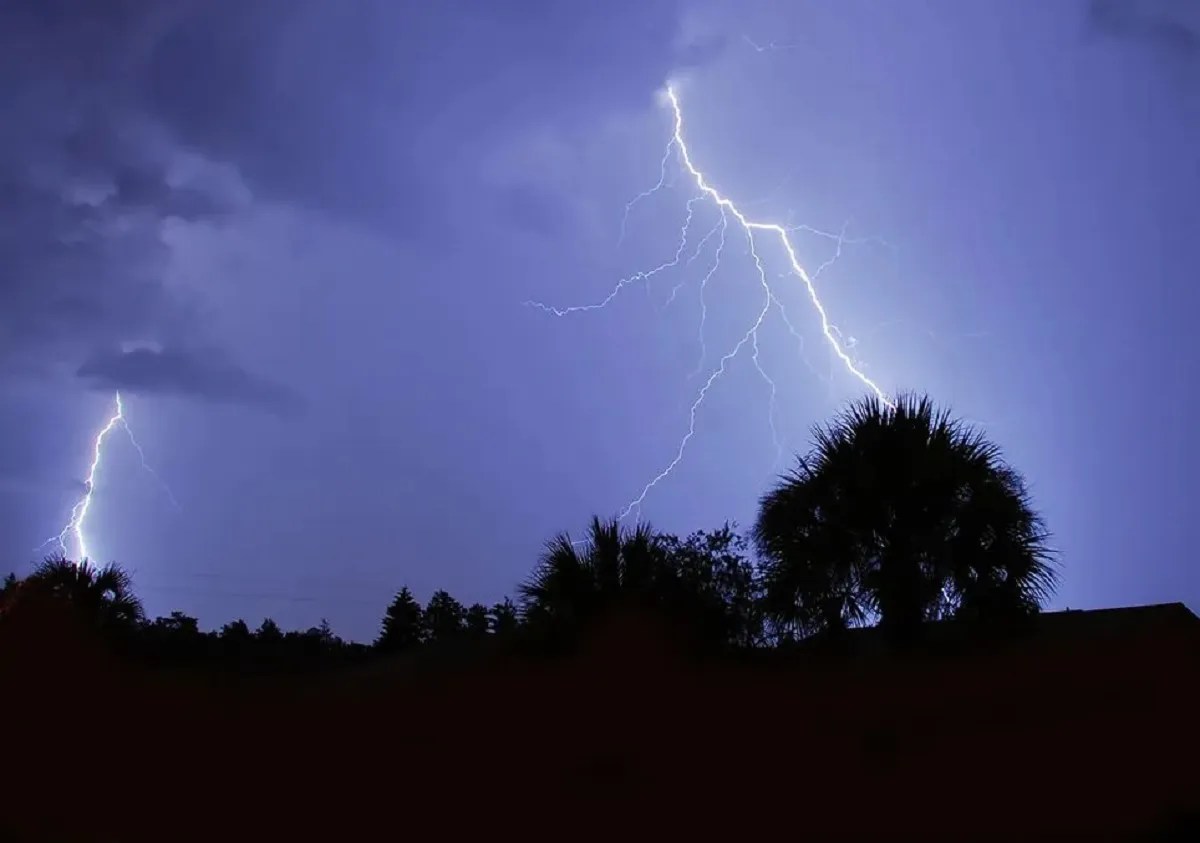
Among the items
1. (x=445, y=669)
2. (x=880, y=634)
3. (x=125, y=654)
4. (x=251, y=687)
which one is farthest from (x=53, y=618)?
(x=880, y=634)

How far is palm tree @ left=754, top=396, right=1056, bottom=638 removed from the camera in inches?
524

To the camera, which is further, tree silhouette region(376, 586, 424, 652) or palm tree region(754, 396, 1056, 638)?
tree silhouette region(376, 586, 424, 652)

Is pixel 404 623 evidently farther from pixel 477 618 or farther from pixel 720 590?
pixel 720 590

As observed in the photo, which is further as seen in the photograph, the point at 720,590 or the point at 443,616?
the point at 443,616

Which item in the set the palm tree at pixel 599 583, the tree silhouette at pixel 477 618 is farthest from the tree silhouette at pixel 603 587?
the tree silhouette at pixel 477 618

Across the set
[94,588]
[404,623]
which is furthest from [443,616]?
[94,588]

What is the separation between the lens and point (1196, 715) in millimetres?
11055

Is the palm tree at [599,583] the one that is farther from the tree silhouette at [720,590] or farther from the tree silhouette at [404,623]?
the tree silhouette at [404,623]

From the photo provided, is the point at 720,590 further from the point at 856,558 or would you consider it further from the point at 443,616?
the point at 443,616

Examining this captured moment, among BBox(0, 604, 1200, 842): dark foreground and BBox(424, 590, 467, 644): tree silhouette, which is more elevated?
BBox(424, 590, 467, 644): tree silhouette

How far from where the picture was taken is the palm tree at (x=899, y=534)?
1330 cm

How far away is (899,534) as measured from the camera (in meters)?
13.6

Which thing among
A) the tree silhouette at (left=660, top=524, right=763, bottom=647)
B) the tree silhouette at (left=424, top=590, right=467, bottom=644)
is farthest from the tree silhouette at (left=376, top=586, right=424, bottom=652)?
the tree silhouette at (left=660, top=524, right=763, bottom=647)

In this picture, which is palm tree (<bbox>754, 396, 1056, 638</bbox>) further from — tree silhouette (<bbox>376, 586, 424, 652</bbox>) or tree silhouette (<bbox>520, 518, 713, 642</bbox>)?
tree silhouette (<bbox>376, 586, 424, 652</bbox>)
